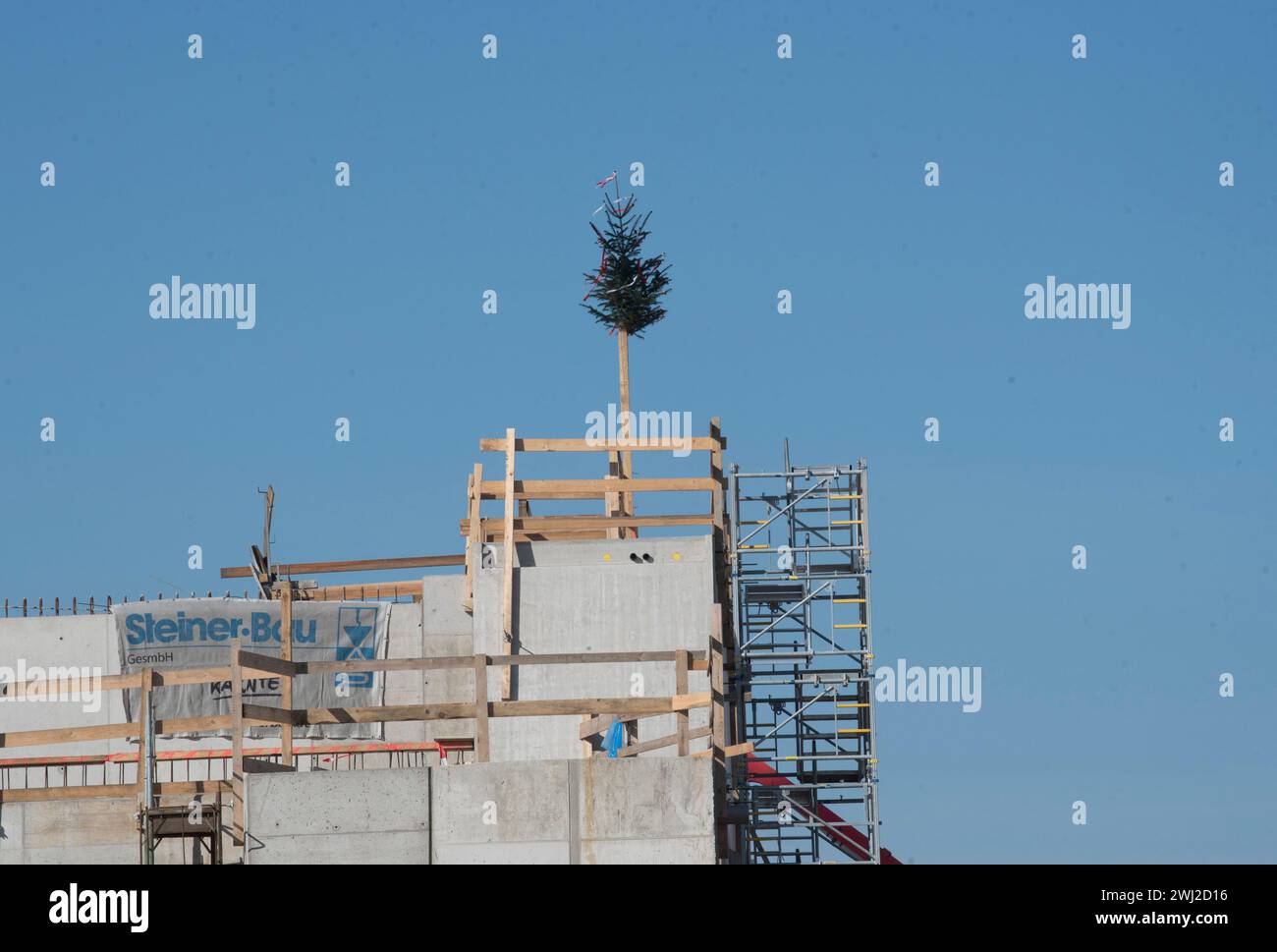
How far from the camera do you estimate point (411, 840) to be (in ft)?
59.2

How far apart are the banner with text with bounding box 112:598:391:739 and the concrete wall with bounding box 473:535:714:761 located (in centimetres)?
935

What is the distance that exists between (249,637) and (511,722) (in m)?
11.1

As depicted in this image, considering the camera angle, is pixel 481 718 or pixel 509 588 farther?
pixel 509 588

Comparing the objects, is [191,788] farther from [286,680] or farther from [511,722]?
[511,722]

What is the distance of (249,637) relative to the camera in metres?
39.7

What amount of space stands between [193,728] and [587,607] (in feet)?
35.2

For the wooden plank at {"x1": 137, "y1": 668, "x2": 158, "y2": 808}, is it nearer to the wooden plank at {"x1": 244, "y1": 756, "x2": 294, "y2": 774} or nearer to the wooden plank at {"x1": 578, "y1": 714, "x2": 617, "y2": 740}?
the wooden plank at {"x1": 244, "y1": 756, "x2": 294, "y2": 774}

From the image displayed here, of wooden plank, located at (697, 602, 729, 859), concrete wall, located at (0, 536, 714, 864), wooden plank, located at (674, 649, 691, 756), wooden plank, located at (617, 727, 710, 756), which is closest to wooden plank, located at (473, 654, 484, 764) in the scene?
concrete wall, located at (0, 536, 714, 864)

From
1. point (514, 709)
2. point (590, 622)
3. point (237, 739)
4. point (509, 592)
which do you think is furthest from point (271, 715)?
point (590, 622)

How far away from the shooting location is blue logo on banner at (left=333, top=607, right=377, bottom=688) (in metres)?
39.3

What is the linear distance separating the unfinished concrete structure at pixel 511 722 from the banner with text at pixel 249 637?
0.32m

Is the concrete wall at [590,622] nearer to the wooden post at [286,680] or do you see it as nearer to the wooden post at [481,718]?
the wooden post at [286,680]
